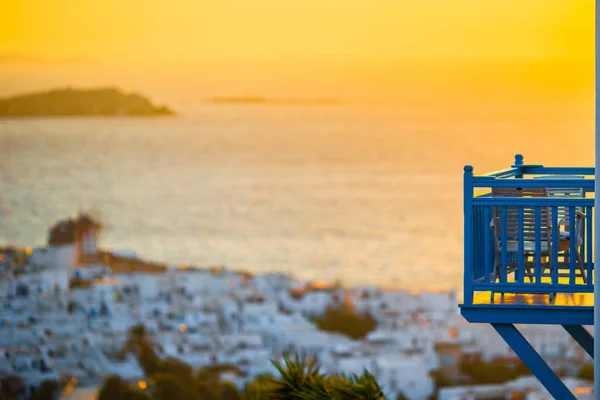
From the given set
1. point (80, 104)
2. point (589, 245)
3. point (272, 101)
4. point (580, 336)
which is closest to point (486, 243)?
point (589, 245)

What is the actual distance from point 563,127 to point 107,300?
9923 millimetres

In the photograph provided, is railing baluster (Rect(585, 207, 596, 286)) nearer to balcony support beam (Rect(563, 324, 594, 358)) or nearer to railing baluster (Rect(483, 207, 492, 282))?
railing baluster (Rect(483, 207, 492, 282))

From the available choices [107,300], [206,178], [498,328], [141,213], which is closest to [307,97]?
[206,178]

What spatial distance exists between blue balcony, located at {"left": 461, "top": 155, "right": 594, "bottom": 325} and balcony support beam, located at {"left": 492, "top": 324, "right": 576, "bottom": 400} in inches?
3.6

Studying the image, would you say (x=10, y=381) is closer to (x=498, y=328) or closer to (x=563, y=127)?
(x=563, y=127)

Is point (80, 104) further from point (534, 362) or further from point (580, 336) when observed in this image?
point (534, 362)

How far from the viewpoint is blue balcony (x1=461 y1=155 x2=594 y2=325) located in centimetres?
530

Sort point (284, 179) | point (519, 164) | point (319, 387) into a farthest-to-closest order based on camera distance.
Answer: point (284, 179)
point (319, 387)
point (519, 164)

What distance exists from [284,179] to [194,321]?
3.56 metres

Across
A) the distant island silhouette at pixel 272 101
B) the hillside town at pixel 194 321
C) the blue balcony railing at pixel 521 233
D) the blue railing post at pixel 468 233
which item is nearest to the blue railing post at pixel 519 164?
the blue balcony railing at pixel 521 233

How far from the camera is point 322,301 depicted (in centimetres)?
2072

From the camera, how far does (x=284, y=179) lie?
21656mm

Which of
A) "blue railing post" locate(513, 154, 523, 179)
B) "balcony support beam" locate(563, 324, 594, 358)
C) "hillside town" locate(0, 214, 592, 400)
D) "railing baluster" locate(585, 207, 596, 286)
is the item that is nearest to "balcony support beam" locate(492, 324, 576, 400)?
"railing baluster" locate(585, 207, 596, 286)

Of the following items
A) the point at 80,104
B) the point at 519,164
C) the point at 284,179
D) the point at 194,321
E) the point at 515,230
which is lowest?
the point at 194,321
